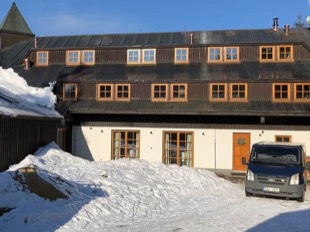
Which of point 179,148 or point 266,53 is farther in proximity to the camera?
point 266,53

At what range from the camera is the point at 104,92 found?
22.7 metres

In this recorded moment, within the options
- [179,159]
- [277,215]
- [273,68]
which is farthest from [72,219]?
[273,68]

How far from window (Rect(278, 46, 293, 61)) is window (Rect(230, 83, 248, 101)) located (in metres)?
4.05

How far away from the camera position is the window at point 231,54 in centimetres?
2394

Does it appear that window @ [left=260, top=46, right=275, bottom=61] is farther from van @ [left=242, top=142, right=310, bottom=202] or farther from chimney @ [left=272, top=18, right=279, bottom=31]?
van @ [left=242, top=142, right=310, bottom=202]

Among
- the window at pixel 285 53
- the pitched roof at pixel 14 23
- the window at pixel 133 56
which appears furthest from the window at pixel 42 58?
the window at pixel 285 53

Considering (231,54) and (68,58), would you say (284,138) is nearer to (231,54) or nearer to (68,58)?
(231,54)

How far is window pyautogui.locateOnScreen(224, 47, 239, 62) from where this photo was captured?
23.9 m

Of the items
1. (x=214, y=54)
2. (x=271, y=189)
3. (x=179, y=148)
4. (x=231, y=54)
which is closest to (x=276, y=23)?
(x=231, y=54)

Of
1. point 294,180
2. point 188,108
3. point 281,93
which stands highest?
point 281,93

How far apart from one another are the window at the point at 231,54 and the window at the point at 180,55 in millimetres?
2701

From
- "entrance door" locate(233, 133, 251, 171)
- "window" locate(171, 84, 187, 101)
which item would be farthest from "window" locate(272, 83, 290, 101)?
"window" locate(171, 84, 187, 101)

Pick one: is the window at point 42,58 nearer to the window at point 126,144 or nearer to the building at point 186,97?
the building at point 186,97

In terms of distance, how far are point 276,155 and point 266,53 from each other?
1145cm
